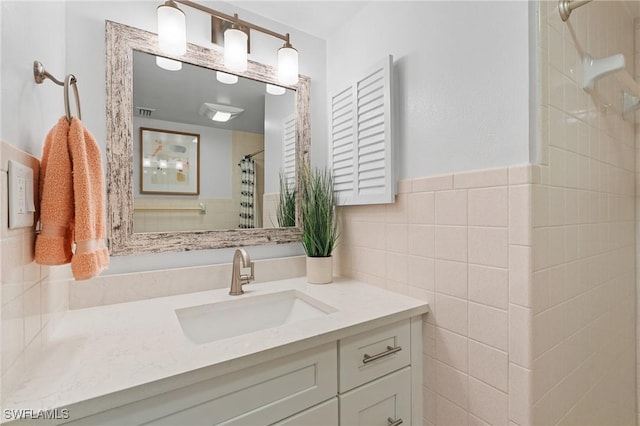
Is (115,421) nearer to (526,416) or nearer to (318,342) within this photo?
(318,342)

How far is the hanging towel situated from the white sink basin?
0.44m

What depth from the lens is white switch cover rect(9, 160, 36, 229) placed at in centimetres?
62

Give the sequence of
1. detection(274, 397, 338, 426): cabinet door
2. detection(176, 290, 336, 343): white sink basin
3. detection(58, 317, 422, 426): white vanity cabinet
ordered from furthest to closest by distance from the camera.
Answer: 1. detection(176, 290, 336, 343): white sink basin
2. detection(274, 397, 338, 426): cabinet door
3. detection(58, 317, 422, 426): white vanity cabinet

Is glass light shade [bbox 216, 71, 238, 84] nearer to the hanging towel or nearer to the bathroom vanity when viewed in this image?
the hanging towel

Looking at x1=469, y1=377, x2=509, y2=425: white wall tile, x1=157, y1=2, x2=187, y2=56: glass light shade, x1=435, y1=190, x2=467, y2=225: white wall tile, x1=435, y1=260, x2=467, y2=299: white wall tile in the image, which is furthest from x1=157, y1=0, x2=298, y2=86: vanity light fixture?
x1=469, y1=377, x2=509, y2=425: white wall tile

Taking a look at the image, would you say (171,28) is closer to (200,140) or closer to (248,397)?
(200,140)

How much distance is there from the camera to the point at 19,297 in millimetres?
655

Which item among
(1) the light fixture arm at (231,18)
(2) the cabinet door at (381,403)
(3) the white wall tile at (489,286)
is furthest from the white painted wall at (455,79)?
(2) the cabinet door at (381,403)

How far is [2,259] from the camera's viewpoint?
58 cm

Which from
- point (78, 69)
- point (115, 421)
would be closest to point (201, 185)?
point (78, 69)

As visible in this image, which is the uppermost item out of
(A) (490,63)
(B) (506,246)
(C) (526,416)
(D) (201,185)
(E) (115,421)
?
(A) (490,63)

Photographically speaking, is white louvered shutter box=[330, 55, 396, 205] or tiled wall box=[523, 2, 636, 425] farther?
white louvered shutter box=[330, 55, 396, 205]

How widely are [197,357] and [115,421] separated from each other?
19 cm

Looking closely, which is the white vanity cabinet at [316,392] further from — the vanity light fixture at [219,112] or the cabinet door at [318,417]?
the vanity light fixture at [219,112]
